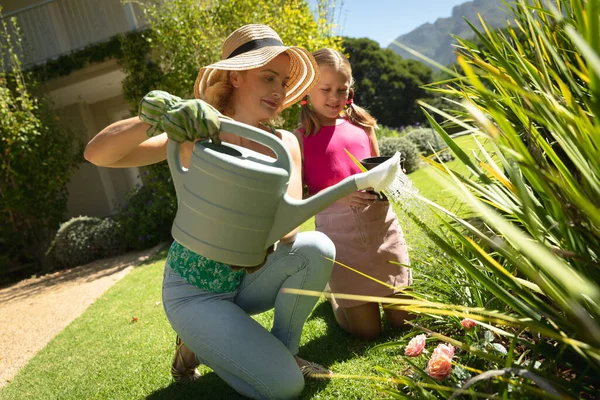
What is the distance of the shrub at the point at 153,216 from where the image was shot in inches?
296

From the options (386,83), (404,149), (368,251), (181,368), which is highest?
(368,251)

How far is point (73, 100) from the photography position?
1043cm

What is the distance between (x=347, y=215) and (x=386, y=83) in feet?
83.1

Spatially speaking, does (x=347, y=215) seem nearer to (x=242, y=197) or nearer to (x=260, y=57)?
(x=260, y=57)

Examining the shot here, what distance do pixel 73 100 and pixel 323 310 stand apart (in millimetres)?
9522

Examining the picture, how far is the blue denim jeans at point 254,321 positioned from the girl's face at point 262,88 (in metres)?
0.56

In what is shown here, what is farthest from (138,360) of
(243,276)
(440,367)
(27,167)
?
(27,167)

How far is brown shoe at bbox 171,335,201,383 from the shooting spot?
214 cm

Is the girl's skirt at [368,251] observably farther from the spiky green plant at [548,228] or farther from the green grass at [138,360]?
the spiky green plant at [548,228]

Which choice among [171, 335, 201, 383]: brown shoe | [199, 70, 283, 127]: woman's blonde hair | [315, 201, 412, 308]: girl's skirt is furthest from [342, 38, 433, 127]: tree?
A: [171, 335, 201, 383]: brown shoe

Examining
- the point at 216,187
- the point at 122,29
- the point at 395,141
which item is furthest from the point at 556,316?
the point at 122,29

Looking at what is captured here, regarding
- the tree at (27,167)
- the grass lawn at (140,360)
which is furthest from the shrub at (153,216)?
the grass lawn at (140,360)

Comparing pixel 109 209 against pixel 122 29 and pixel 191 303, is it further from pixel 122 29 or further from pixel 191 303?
pixel 191 303

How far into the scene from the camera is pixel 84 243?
25.2ft
